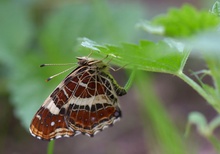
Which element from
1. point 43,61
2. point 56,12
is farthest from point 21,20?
point 43,61

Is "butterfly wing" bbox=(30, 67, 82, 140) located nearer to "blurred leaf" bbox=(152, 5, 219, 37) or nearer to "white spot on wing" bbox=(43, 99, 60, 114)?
"white spot on wing" bbox=(43, 99, 60, 114)

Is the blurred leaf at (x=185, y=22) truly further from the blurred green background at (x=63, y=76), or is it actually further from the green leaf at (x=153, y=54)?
the blurred green background at (x=63, y=76)

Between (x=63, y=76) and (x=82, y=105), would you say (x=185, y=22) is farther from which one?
(x=63, y=76)

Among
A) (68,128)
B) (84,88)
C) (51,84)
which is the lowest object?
(51,84)

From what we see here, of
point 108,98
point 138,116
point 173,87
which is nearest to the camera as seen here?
point 108,98

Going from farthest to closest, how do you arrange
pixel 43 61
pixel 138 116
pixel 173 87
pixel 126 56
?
pixel 173 87 < pixel 138 116 < pixel 43 61 < pixel 126 56

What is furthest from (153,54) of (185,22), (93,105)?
(93,105)

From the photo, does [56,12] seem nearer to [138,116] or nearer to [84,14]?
[84,14]
